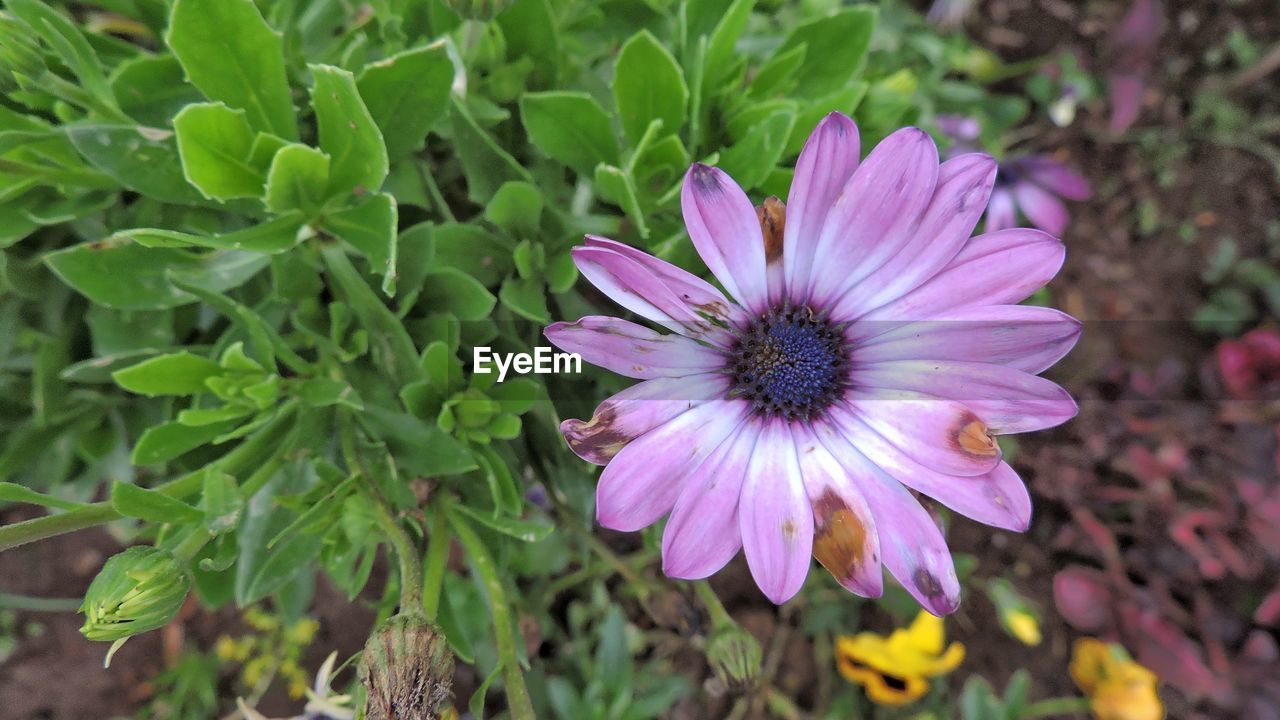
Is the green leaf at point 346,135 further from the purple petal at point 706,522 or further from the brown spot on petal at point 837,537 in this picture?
the brown spot on petal at point 837,537

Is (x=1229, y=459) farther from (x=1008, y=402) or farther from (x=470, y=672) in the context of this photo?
(x=470, y=672)

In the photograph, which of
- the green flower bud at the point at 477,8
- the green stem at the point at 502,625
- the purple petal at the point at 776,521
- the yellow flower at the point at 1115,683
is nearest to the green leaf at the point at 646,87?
the green flower bud at the point at 477,8

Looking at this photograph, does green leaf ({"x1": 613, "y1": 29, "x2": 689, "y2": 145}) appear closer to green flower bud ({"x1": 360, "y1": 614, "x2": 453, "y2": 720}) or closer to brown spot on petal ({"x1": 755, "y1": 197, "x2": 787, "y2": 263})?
brown spot on petal ({"x1": 755, "y1": 197, "x2": 787, "y2": 263})

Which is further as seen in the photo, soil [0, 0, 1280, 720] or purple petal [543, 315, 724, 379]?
soil [0, 0, 1280, 720]

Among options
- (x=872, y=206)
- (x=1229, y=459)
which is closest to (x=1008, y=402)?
(x=872, y=206)

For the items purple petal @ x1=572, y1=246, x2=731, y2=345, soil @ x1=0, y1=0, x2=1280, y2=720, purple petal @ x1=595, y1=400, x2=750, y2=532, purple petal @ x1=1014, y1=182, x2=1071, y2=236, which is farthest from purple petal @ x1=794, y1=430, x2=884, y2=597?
purple petal @ x1=1014, y1=182, x2=1071, y2=236

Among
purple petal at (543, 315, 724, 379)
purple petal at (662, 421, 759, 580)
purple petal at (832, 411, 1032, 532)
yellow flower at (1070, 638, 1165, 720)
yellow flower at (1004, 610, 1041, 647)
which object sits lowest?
yellow flower at (1070, 638, 1165, 720)

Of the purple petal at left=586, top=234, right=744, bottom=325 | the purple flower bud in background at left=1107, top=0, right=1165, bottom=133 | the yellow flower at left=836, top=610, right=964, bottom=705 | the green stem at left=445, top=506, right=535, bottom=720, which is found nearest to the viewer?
the purple petal at left=586, top=234, right=744, bottom=325
